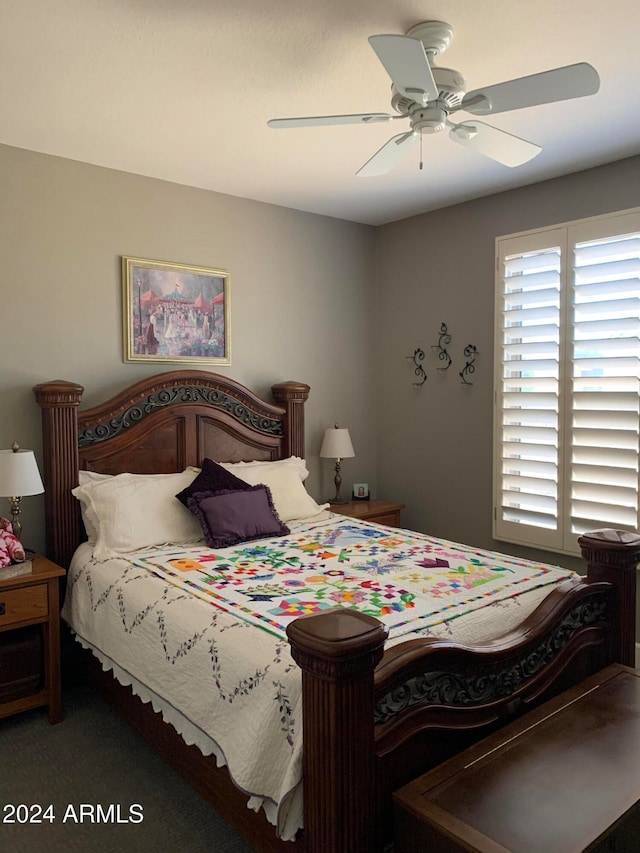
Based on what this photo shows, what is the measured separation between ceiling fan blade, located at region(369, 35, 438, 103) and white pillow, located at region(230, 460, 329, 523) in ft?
7.48

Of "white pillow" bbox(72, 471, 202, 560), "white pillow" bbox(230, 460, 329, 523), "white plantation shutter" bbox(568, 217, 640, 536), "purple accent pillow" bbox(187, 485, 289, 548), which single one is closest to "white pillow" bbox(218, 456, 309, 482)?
"white pillow" bbox(230, 460, 329, 523)

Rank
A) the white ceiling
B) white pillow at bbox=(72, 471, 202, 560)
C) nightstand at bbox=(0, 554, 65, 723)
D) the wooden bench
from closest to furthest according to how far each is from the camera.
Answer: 1. the wooden bench
2. the white ceiling
3. nightstand at bbox=(0, 554, 65, 723)
4. white pillow at bbox=(72, 471, 202, 560)

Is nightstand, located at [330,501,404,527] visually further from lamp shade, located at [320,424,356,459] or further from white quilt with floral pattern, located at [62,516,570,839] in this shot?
white quilt with floral pattern, located at [62,516,570,839]

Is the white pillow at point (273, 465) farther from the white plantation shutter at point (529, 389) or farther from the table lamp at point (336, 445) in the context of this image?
the white plantation shutter at point (529, 389)

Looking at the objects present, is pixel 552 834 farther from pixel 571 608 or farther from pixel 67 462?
pixel 67 462

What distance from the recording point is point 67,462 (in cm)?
321

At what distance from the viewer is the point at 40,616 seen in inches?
111

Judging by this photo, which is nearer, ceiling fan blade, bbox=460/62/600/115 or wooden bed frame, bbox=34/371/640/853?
wooden bed frame, bbox=34/371/640/853

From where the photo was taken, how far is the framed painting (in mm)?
3600

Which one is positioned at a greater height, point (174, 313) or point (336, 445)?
point (174, 313)

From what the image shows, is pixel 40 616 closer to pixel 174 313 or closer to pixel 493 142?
pixel 174 313

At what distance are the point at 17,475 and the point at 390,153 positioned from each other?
214 centimetres

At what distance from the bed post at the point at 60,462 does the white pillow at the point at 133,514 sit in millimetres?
93

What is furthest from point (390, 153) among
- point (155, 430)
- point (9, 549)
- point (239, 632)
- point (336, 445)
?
point (9, 549)
